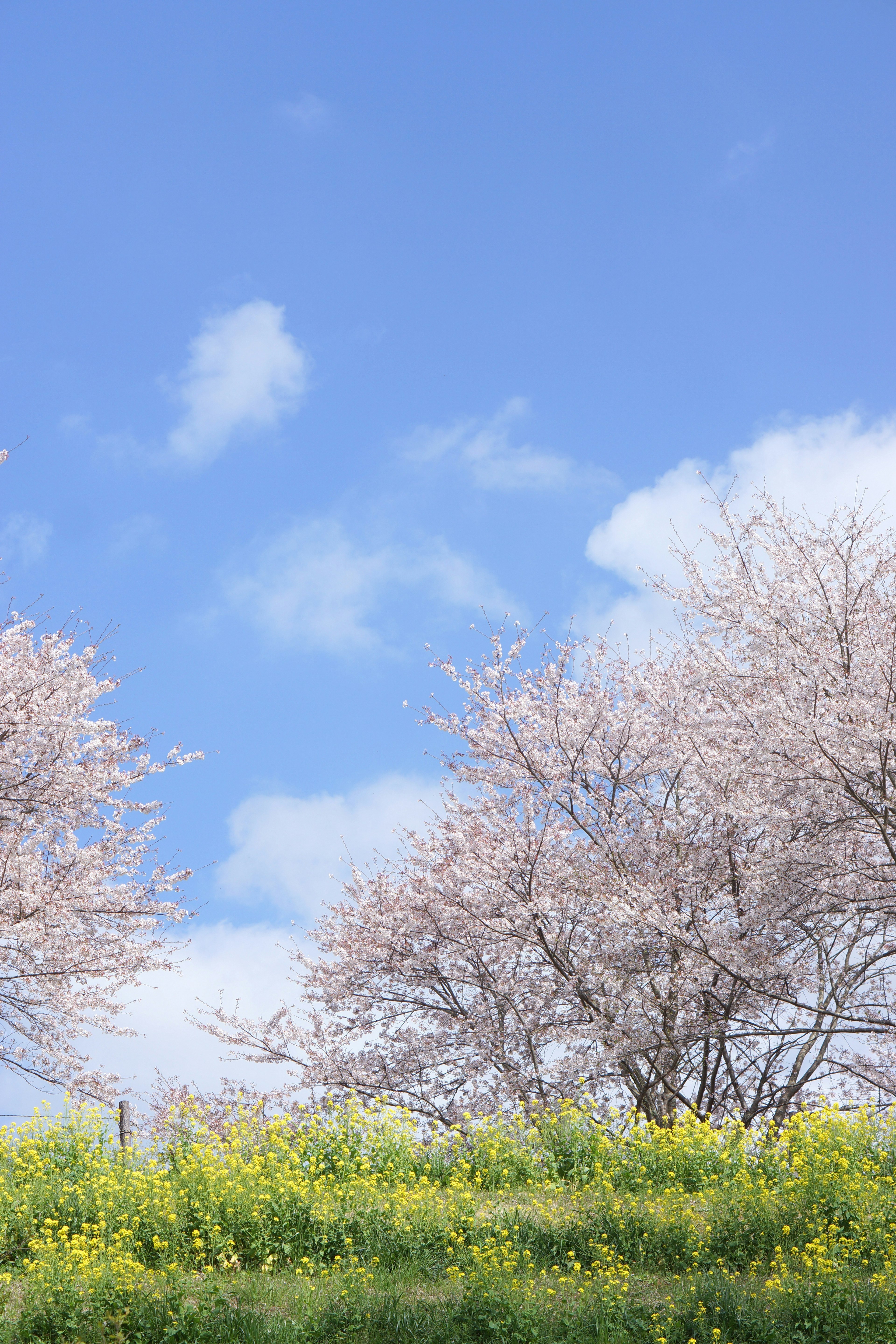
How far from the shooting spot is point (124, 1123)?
11.5m

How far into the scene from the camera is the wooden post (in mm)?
11117

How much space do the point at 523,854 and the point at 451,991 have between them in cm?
251

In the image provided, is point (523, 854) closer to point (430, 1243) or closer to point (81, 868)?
point (430, 1243)

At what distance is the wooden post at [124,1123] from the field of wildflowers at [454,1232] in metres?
1.30

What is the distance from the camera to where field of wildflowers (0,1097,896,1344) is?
20.0 ft

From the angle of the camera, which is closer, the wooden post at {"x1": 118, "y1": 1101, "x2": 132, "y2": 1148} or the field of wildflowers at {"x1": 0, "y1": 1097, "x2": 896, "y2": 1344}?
the field of wildflowers at {"x1": 0, "y1": 1097, "x2": 896, "y2": 1344}

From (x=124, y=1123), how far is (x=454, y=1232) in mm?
5807

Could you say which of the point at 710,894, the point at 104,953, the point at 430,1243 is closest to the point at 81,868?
the point at 104,953

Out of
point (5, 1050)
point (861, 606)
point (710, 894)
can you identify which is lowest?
point (5, 1050)

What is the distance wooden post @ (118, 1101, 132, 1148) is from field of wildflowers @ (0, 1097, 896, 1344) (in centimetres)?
130

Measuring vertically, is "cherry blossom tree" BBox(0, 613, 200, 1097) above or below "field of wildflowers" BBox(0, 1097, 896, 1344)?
above

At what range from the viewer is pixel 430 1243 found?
24.0ft

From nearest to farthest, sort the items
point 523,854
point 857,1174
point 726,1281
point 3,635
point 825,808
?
point 726,1281 < point 857,1174 < point 825,808 < point 523,854 < point 3,635

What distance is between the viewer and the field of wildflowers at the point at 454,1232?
6086mm
